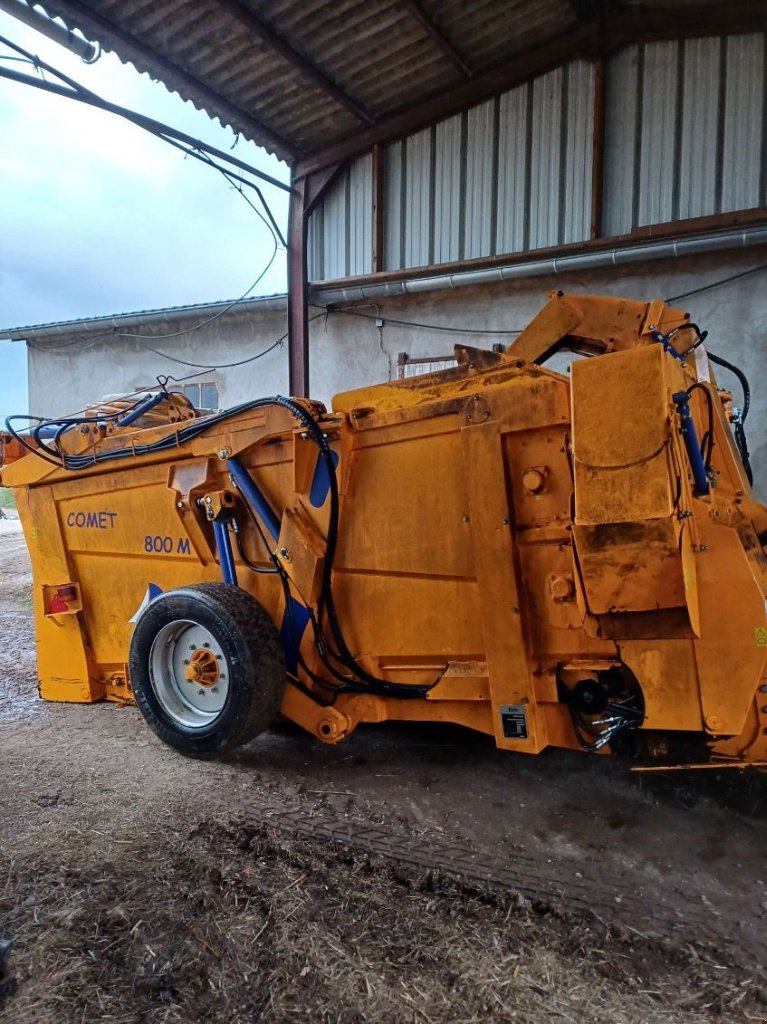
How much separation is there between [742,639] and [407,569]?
4.52 feet

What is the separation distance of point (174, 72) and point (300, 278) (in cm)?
267

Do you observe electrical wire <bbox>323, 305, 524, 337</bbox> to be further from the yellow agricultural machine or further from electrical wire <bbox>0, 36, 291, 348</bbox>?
the yellow agricultural machine

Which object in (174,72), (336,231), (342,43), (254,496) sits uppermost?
(342,43)

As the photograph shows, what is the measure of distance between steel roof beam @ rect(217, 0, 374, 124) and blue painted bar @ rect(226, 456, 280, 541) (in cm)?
515

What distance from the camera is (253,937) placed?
218 centimetres

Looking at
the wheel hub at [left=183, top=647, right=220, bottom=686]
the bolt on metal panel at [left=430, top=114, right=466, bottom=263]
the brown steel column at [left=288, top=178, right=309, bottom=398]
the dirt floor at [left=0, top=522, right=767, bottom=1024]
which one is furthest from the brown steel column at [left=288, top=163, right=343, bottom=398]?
the dirt floor at [left=0, top=522, right=767, bottom=1024]

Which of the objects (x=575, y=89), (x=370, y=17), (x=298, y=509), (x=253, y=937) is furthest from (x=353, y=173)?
(x=253, y=937)

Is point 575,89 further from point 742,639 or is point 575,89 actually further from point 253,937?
point 253,937

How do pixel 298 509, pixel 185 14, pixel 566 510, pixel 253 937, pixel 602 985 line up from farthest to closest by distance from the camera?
pixel 185 14 < pixel 298 509 < pixel 566 510 < pixel 253 937 < pixel 602 985

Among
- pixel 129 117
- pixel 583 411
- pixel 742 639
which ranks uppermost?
pixel 129 117

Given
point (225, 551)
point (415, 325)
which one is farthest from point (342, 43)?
point (225, 551)

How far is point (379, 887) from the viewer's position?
2.43 metres

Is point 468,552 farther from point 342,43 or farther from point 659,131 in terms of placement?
point 342,43

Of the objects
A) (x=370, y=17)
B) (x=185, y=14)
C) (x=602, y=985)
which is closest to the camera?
(x=602, y=985)
